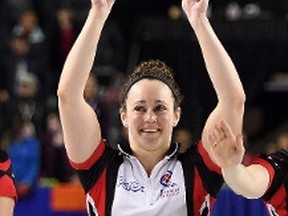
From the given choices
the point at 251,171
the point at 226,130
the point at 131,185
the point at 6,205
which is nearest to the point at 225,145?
the point at 226,130

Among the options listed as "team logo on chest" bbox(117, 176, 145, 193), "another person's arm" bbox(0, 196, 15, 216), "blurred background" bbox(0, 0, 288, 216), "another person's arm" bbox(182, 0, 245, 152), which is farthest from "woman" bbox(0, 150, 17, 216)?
"blurred background" bbox(0, 0, 288, 216)

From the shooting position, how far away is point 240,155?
11.4 ft

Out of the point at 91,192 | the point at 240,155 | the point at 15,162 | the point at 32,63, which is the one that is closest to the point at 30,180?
the point at 15,162

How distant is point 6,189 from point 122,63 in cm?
687

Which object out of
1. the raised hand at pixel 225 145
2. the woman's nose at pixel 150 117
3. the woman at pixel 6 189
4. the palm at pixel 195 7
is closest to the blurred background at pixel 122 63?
the woman at pixel 6 189

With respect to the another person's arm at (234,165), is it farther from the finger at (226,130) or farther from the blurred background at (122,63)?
the blurred background at (122,63)

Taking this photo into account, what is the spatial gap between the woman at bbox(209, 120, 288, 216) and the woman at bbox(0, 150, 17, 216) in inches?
34.0

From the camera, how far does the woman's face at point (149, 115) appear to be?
378 cm

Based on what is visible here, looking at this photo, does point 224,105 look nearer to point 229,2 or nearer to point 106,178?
point 106,178

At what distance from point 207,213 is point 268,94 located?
23.5 ft

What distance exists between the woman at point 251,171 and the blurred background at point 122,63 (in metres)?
4.28

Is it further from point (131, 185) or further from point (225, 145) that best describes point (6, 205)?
point (225, 145)

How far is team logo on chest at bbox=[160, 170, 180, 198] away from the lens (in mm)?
3803

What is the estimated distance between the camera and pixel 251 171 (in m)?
3.74
